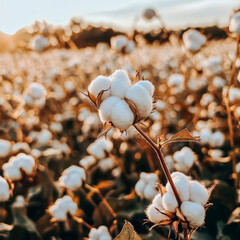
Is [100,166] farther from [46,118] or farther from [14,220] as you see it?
[46,118]

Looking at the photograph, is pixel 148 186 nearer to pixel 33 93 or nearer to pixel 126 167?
pixel 126 167

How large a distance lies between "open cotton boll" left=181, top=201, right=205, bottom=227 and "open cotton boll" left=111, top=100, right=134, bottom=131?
227mm

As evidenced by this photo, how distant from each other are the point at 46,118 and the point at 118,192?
1.79 meters

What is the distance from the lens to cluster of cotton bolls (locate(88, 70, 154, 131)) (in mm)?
679

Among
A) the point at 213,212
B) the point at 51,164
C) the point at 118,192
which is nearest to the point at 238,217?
the point at 213,212

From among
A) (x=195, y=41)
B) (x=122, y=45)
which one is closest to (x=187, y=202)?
(x=195, y=41)

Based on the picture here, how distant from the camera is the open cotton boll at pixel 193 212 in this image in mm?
752

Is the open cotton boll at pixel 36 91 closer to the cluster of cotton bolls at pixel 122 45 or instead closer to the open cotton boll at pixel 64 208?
the cluster of cotton bolls at pixel 122 45

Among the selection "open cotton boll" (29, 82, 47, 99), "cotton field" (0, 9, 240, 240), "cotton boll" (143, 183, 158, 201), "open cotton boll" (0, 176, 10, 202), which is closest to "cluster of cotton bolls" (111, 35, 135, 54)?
"cotton field" (0, 9, 240, 240)

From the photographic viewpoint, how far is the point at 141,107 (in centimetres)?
69

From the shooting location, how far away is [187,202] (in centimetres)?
77

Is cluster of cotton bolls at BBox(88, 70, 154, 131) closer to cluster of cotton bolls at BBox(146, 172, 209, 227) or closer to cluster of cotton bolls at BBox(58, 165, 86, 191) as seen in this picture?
cluster of cotton bolls at BBox(146, 172, 209, 227)

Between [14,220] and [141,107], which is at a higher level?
[141,107]

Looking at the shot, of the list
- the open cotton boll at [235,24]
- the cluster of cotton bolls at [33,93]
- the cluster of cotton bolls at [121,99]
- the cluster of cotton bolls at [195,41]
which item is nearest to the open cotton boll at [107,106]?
the cluster of cotton bolls at [121,99]
